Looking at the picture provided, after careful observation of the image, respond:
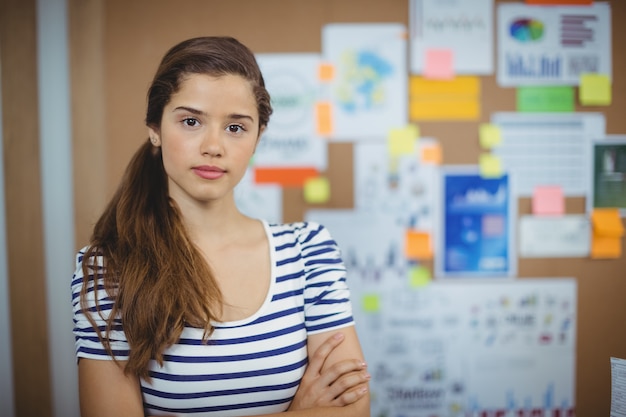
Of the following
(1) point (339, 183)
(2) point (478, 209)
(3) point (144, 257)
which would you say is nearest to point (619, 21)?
(2) point (478, 209)

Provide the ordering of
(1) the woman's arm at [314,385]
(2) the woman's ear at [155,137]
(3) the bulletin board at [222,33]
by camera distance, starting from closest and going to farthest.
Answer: (1) the woman's arm at [314,385], (2) the woman's ear at [155,137], (3) the bulletin board at [222,33]

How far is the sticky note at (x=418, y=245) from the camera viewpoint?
1.83 metres

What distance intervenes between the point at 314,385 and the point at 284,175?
92cm

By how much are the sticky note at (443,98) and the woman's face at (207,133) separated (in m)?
0.89

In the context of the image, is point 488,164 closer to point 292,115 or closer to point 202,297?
point 292,115

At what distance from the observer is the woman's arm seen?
989 mm

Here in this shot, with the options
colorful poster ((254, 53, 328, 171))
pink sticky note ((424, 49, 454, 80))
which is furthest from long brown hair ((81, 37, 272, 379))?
pink sticky note ((424, 49, 454, 80))

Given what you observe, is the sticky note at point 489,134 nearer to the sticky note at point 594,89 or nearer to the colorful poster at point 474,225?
the colorful poster at point 474,225

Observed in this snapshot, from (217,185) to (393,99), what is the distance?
0.95m

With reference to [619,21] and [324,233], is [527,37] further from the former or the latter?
[324,233]

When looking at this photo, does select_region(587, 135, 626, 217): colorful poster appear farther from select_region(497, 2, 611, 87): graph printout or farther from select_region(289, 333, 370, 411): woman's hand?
select_region(289, 333, 370, 411): woman's hand

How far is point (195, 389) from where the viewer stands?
1.02 meters

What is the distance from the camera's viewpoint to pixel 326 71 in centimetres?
180

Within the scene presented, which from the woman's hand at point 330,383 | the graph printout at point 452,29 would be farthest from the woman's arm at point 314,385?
the graph printout at point 452,29
